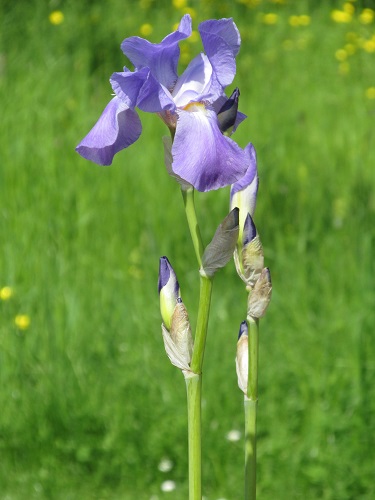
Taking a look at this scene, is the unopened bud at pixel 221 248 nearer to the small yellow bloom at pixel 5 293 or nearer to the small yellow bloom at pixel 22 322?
the small yellow bloom at pixel 22 322

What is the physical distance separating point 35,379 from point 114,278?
1.87ft

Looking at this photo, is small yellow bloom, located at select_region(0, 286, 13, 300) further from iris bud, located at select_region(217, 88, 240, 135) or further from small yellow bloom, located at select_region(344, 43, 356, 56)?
small yellow bloom, located at select_region(344, 43, 356, 56)

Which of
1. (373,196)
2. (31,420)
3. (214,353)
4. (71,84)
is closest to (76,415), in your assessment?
(31,420)

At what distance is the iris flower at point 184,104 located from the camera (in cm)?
101

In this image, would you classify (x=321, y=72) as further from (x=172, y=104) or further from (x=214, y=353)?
(x=172, y=104)

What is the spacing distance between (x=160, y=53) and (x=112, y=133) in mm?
118

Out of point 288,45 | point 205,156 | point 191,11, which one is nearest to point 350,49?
point 288,45

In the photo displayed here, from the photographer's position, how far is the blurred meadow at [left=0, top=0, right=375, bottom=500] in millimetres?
2711

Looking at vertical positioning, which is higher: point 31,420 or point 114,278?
point 114,278

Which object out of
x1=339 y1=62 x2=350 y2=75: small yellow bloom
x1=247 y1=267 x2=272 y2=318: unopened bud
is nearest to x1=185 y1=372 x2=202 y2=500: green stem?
x1=247 y1=267 x2=272 y2=318: unopened bud

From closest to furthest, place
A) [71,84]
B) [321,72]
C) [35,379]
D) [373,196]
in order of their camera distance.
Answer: [35,379], [373,196], [71,84], [321,72]

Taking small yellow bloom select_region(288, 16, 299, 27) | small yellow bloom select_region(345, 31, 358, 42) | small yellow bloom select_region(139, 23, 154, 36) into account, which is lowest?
small yellow bloom select_region(345, 31, 358, 42)

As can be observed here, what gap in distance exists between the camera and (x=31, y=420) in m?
2.76

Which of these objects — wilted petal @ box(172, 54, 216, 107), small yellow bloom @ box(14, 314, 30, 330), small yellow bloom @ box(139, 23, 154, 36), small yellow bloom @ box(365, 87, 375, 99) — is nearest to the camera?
wilted petal @ box(172, 54, 216, 107)
